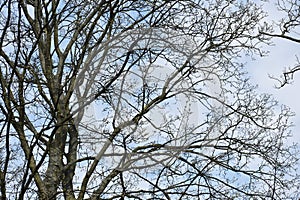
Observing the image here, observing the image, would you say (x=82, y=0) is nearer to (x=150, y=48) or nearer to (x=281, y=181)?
(x=150, y=48)

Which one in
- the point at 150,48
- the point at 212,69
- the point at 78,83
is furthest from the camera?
the point at 212,69

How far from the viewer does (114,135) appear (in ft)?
13.9

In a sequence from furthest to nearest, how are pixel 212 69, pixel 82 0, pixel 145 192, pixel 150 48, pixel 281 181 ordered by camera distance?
pixel 281 181
pixel 145 192
pixel 82 0
pixel 212 69
pixel 150 48

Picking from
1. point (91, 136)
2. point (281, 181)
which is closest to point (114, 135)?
point (91, 136)

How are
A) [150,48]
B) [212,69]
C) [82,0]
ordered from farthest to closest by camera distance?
[82,0], [212,69], [150,48]

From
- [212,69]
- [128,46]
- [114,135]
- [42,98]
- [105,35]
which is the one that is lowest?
[114,135]

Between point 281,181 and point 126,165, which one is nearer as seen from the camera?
point 126,165

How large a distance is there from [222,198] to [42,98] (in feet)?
7.88

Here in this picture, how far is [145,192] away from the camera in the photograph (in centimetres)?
599

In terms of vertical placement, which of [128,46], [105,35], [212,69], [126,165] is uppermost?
[105,35]

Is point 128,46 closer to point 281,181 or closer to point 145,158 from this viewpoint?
point 145,158

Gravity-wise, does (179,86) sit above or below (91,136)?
above

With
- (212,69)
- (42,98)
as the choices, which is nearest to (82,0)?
(42,98)

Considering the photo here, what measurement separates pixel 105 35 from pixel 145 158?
213cm
